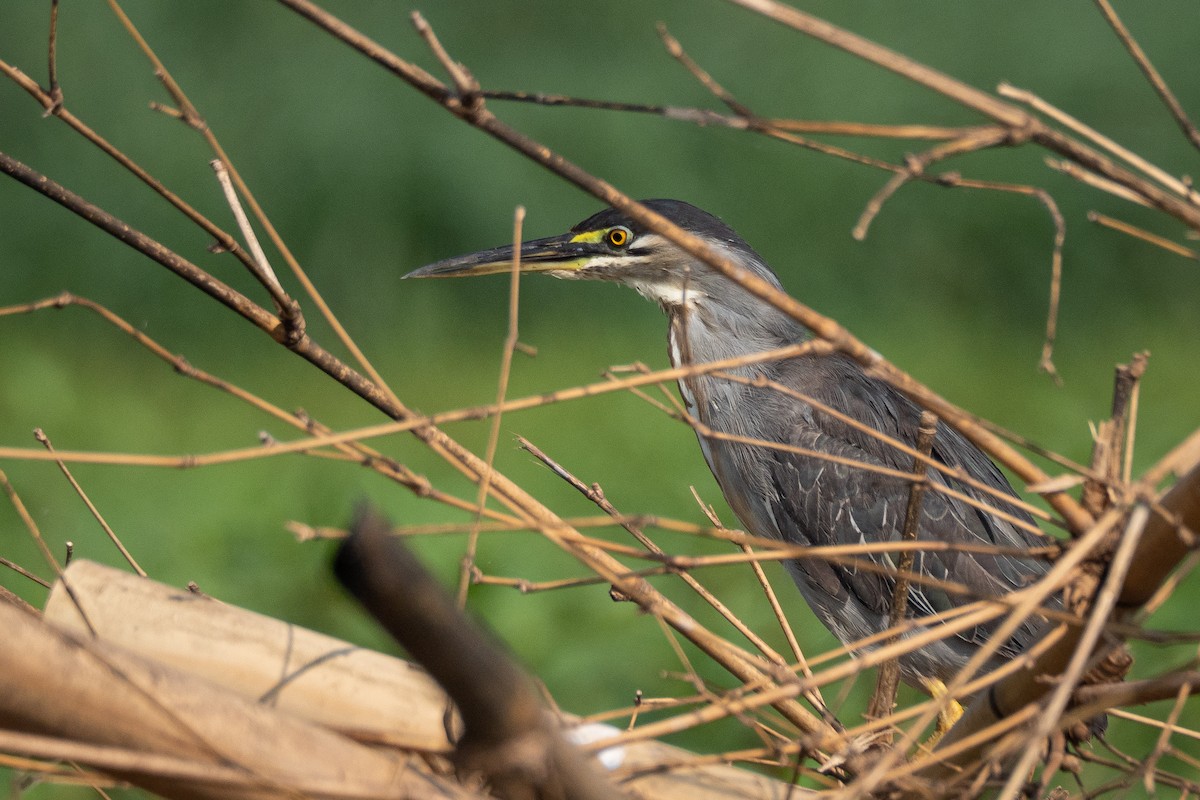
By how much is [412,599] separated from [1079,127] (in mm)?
547

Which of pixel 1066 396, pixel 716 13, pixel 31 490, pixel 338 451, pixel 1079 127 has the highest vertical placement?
pixel 716 13

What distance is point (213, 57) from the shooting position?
452cm

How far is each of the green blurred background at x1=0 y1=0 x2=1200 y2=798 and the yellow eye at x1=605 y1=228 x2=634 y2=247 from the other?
46.5 inches

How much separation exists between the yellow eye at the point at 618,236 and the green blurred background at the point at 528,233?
3.88ft

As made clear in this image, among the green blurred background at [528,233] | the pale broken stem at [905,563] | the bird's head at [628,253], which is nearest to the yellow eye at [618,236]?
the bird's head at [628,253]

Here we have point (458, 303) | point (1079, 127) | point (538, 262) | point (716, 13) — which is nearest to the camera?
point (1079, 127)

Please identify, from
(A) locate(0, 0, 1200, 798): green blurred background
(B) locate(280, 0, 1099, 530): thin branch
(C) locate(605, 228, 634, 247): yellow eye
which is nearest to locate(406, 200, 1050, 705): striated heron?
(C) locate(605, 228, 634, 247): yellow eye

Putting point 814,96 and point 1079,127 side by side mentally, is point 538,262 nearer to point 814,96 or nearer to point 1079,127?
point 1079,127

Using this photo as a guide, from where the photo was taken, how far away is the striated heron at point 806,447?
227 centimetres

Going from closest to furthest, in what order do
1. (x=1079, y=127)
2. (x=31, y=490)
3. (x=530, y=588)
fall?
(x=1079, y=127), (x=530, y=588), (x=31, y=490)

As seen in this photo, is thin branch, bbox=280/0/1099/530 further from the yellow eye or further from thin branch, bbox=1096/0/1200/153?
the yellow eye

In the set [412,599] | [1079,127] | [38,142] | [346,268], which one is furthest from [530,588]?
[38,142]

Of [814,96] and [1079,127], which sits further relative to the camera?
[814,96]

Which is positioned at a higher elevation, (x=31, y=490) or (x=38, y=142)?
(x=38, y=142)
